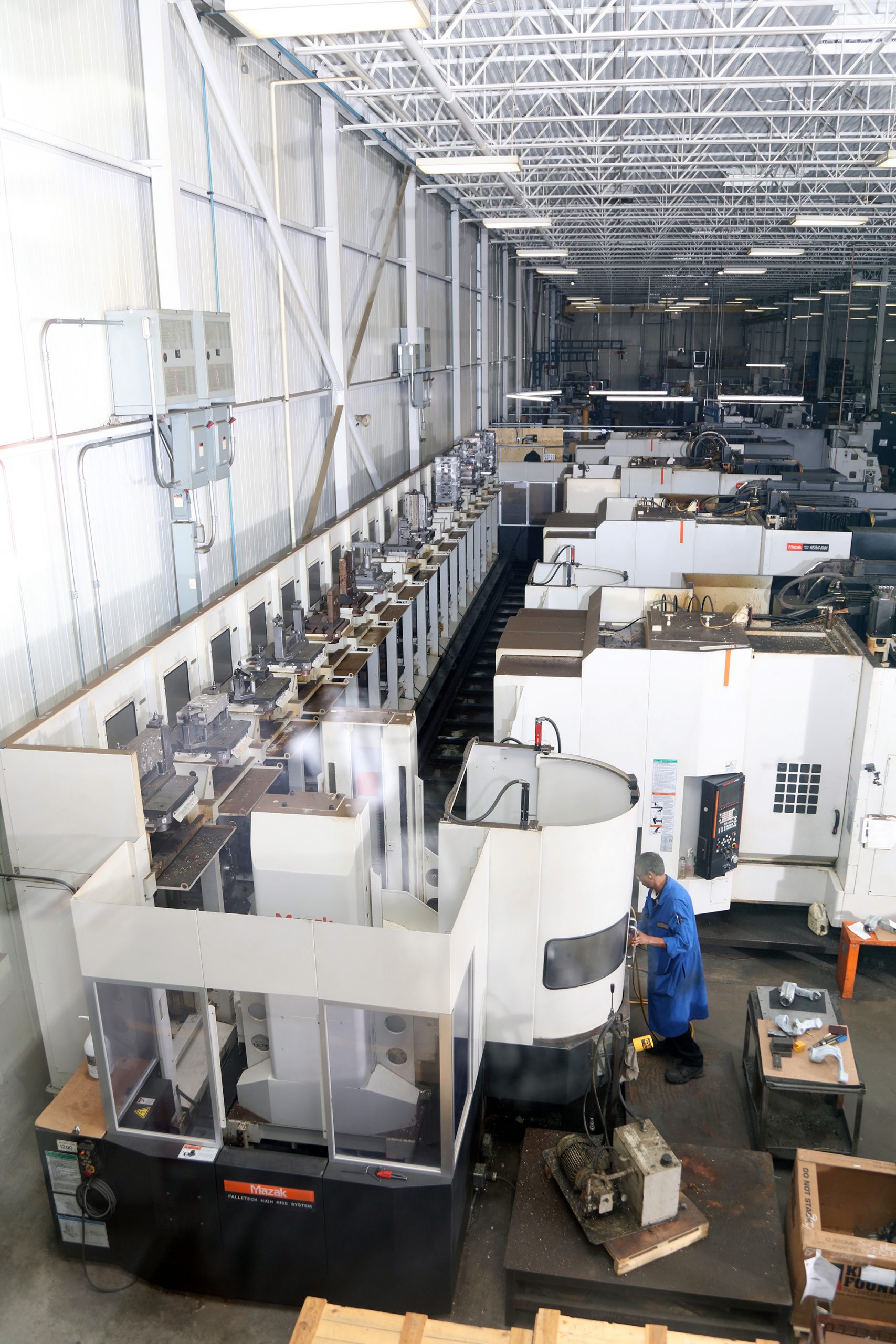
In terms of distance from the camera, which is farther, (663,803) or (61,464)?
(663,803)

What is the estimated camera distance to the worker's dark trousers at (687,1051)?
5969 mm

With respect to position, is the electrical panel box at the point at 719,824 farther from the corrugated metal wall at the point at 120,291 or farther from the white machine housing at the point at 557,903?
the corrugated metal wall at the point at 120,291

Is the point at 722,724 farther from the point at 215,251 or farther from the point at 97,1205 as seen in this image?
the point at 215,251

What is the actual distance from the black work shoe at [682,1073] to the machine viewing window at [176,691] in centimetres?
382

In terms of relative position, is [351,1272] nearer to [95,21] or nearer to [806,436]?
[95,21]

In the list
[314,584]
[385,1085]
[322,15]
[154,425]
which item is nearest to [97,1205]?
[385,1085]

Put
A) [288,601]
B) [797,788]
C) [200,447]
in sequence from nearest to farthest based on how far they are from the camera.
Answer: [797,788]
[200,447]
[288,601]

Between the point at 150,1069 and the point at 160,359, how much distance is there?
4.61m

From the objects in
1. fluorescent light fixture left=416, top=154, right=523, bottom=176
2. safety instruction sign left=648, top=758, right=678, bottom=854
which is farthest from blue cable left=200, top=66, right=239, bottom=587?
→ safety instruction sign left=648, top=758, right=678, bottom=854

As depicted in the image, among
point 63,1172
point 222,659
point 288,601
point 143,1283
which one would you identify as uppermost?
point 288,601

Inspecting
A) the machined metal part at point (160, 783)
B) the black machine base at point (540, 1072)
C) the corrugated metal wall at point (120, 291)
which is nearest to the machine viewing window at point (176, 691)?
the corrugated metal wall at point (120, 291)

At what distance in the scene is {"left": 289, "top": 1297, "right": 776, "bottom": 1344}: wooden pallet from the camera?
262 cm

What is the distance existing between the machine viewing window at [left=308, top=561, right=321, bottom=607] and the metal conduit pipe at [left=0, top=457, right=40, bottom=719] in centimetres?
394

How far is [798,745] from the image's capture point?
700 cm
